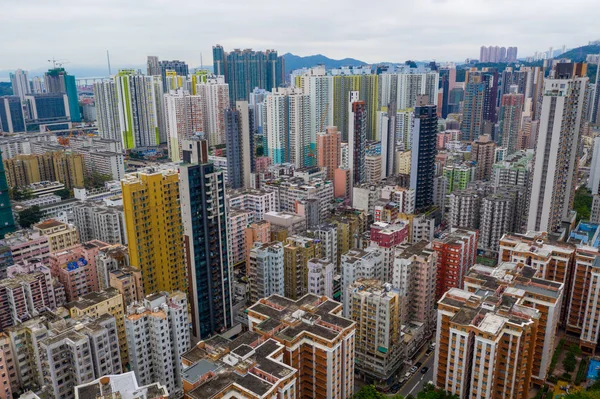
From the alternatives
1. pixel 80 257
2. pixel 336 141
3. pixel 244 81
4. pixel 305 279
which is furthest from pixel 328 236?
pixel 244 81

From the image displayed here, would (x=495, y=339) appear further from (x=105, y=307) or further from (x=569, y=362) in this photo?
(x=105, y=307)

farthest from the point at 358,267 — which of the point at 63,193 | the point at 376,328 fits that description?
the point at 63,193

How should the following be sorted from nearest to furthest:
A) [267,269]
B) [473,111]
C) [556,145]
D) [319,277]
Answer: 1. [319,277]
2. [267,269]
3. [556,145]
4. [473,111]

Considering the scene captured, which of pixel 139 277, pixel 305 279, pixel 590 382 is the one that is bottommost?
pixel 590 382

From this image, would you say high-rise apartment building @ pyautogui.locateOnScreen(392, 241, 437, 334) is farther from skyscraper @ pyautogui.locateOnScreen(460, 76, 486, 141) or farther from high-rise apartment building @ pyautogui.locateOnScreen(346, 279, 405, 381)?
skyscraper @ pyautogui.locateOnScreen(460, 76, 486, 141)

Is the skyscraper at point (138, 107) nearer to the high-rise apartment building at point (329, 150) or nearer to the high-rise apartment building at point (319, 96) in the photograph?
Answer: the high-rise apartment building at point (319, 96)

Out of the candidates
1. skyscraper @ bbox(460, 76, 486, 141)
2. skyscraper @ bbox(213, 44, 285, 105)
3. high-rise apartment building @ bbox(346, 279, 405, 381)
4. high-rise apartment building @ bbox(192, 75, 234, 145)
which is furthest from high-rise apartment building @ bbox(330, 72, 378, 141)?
high-rise apartment building @ bbox(346, 279, 405, 381)

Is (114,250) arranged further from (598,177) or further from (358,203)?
(598,177)

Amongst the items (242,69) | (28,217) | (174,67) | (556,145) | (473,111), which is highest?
(174,67)
